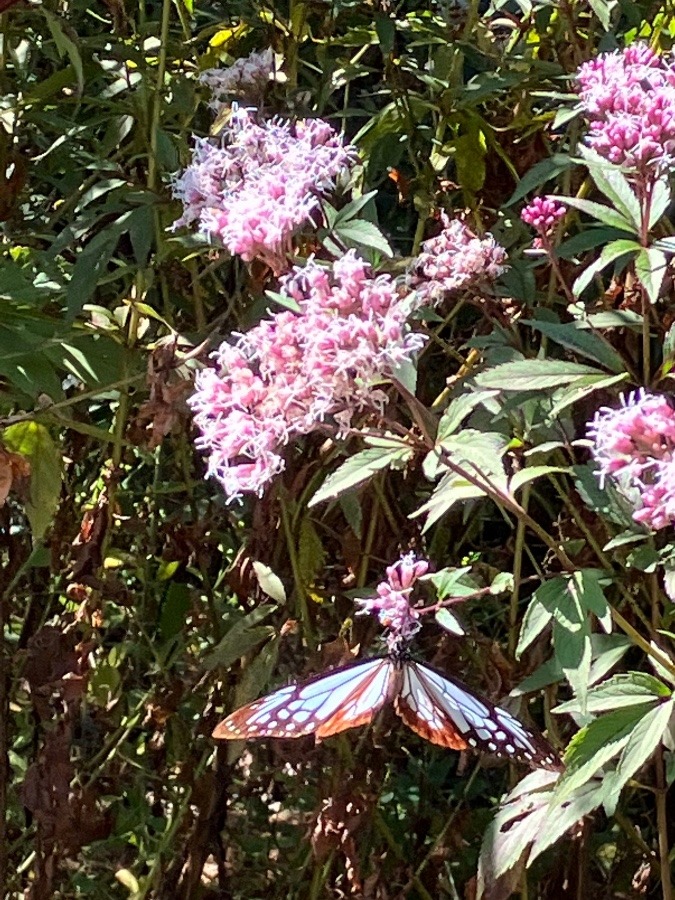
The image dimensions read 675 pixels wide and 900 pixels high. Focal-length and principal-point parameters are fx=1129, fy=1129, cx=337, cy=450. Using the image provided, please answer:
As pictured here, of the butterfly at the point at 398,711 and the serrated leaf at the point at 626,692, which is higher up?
the serrated leaf at the point at 626,692

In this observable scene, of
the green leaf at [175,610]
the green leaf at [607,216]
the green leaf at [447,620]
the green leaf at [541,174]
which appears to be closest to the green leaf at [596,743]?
the green leaf at [447,620]

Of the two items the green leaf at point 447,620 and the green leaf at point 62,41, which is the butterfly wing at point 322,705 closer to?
the green leaf at point 447,620

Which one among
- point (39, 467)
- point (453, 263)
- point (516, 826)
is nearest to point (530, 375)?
point (453, 263)

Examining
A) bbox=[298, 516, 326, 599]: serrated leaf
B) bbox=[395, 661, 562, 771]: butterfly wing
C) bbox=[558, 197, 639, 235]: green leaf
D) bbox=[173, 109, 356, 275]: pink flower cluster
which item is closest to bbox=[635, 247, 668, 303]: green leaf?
bbox=[558, 197, 639, 235]: green leaf

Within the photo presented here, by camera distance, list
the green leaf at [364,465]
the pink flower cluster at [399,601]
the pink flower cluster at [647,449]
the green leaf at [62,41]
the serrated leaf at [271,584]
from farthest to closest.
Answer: the serrated leaf at [271,584] → the green leaf at [62,41] → the pink flower cluster at [399,601] → the green leaf at [364,465] → the pink flower cluster at [647,449]

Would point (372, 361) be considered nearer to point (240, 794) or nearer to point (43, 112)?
point (43, 112)

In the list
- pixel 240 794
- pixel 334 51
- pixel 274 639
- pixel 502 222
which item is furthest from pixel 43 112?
pixel 240 794

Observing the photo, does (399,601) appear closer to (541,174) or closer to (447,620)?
(447,620)
